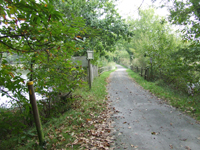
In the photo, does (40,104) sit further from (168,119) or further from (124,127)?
(168,119)

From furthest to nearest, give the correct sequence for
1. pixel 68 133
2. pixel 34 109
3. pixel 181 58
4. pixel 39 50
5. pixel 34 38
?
pixel 181 58
pixel 68 133
pixel 34 109
pixel 39 50
pixel 34 38

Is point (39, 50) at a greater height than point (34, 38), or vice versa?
point (34, 38)

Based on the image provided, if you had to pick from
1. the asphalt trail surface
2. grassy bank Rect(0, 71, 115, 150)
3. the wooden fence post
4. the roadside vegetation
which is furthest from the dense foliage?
the roadside vegetation

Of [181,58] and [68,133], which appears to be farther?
[181,58]

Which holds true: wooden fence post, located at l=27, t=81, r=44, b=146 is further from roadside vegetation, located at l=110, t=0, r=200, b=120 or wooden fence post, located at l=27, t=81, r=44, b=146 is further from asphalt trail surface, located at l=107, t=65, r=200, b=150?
roadside vegetation, located at l=110, t=0, r=200, b=120

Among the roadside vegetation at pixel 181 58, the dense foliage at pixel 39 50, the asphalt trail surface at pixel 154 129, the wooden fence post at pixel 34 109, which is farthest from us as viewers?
the roadside vegetation at pixel 181 58

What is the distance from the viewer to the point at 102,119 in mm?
5520

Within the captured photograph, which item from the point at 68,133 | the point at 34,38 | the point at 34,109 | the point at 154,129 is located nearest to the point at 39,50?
the point at 34,38

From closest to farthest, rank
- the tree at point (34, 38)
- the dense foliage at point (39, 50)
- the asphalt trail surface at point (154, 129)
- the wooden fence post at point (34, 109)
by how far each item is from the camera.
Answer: the tree at point (34, 38), the dense foliage at point (39, 50), the wooden fence post at point (34, 109), the asphalt trail surface at point (154, 129)

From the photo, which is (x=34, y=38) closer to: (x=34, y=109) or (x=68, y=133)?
(x=34, y=109)

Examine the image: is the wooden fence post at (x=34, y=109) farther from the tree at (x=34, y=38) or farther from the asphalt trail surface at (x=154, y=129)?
the asphalt trail surface at (x=154, y=129)

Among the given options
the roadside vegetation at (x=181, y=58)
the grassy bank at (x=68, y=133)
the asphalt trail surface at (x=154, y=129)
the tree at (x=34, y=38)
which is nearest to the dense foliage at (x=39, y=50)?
the tree at (x=34, y=38)

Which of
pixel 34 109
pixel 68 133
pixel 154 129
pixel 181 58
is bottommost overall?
pixel 154 129

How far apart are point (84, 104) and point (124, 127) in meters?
2.75
